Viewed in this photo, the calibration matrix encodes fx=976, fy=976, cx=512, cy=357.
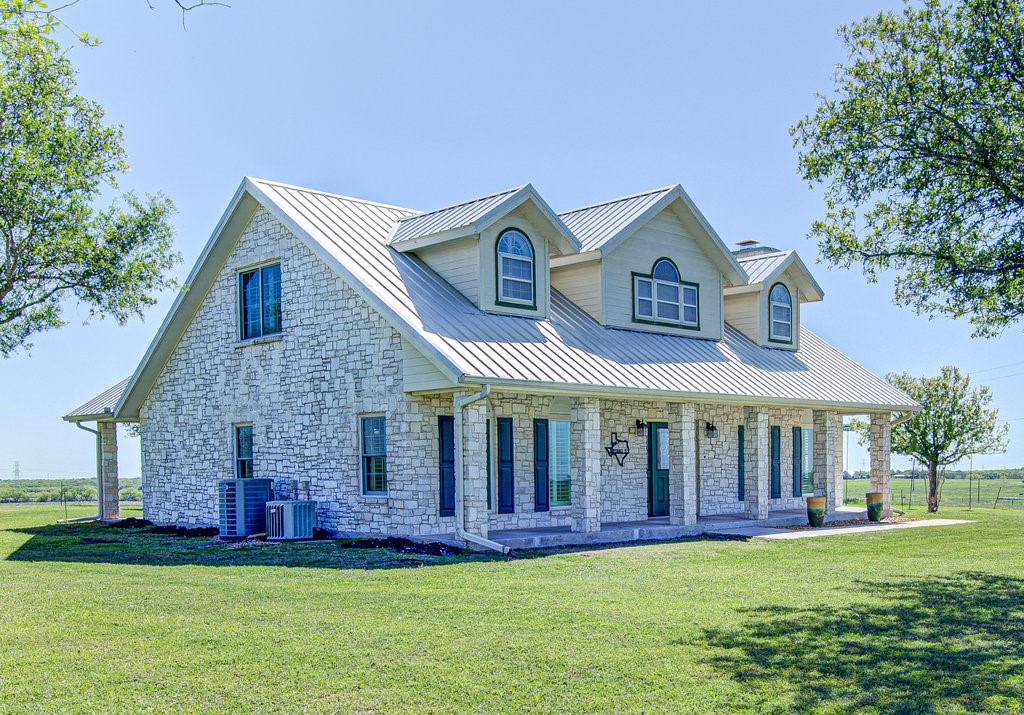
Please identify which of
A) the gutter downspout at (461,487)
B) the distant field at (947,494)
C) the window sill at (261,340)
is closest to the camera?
the gutter downspout at (461,487)

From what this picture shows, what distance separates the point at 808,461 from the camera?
992 inches

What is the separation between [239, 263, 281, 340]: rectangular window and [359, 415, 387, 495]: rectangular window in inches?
126

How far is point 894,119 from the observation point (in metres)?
13.0

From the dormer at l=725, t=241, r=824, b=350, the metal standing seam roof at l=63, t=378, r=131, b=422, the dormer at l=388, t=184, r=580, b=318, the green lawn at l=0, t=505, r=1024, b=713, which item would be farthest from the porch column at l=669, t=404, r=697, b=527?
the metal standing seam roof at l=63, t=378, r=131, b=422

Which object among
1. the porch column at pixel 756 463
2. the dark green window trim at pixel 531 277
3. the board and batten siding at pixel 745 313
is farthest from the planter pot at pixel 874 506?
the dark green window trim at pixel 531 277

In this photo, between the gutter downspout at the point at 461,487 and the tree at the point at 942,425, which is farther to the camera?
the tree at the point at 942,425

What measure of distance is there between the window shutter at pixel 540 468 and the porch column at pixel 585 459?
1.36 metres

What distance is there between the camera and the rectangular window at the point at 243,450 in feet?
64.2

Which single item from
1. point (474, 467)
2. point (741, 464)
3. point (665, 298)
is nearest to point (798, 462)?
point (741, 464)

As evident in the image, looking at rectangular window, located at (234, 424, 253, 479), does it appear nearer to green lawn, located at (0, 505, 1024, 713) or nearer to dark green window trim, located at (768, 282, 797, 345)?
green lawn, located at (0, 505, 1024, 713)

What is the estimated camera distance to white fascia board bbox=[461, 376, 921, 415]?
14990 millimetres

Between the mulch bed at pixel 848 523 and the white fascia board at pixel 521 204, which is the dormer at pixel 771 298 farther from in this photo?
the white fascia board at pixel 521 204

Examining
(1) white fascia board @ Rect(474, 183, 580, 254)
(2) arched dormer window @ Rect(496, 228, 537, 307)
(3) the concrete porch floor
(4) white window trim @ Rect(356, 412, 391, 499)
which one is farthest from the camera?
(2) arched dormer window @ Rect(496, 228, 537, 307)

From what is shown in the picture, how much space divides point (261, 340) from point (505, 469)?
5451 mm
